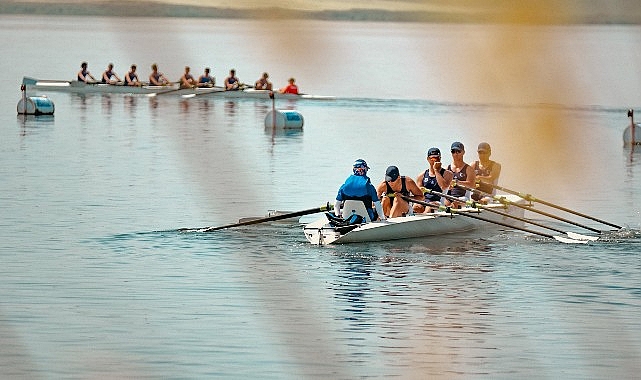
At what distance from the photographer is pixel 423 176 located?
35188 mm

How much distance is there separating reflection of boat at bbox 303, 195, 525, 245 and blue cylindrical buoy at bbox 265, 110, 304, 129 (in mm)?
49530

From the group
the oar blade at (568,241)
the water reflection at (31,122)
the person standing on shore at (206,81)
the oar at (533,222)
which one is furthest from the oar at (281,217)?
the person standing on shore at (206,81)

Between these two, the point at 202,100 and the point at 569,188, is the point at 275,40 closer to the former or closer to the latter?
the point at 569,188

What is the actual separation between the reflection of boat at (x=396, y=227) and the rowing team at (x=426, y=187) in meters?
0.33

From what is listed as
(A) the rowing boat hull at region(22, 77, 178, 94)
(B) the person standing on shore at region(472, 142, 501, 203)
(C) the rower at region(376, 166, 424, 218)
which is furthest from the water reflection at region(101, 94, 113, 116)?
(C) the rower at region(376, 166, 424, 218)

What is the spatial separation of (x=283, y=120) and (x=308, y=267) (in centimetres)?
5645

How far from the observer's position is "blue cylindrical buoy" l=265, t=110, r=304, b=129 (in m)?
85.0

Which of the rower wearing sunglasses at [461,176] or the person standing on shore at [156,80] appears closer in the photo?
the rower wearing sunglasses at [461,176]

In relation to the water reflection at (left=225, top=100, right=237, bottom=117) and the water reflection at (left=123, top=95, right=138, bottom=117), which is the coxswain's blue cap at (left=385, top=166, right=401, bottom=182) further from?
the water reflection at (left=123, top=95, right=138, bottom=117)

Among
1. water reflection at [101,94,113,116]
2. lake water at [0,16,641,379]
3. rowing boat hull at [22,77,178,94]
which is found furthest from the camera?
water reflection at [101,94,113,116]

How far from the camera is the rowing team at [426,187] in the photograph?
3166 centimetres

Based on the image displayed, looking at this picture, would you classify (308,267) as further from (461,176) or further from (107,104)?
(107,104)

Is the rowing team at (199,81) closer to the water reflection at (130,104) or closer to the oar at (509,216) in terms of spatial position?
the water reflection at (130,104)

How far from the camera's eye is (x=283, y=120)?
281 feet
